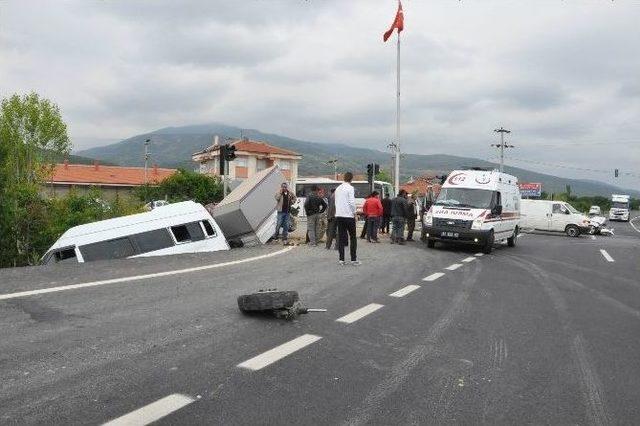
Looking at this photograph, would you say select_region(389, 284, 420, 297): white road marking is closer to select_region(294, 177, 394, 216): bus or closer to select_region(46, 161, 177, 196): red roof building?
select_region(294, 177, 394, 216): bus

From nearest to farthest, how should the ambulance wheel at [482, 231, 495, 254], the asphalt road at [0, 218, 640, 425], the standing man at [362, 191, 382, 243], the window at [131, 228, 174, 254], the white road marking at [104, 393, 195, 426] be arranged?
the white road marking at [104, 393, 195, 426] → the asphalt road at [0, 218, 640, 425] → the window at [131, 228, 174, 254] → the ambulance wheel at [482, 231, 495, 254] → the standing man at [362, 191, 382, 243]

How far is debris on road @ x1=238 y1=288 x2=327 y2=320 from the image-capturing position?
18.8ft

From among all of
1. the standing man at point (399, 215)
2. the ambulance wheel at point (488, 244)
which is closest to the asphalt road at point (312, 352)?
the ambulance wheel at point (488, 244)

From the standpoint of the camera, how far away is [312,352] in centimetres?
466

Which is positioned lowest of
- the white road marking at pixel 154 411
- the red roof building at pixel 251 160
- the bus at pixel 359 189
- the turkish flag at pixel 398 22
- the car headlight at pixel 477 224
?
the white road marking at pixel 154 411

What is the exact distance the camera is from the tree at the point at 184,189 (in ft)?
169

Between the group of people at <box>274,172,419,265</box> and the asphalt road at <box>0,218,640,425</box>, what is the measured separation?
7.12ft

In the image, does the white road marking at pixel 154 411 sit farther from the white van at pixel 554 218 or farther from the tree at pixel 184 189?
the tree at pixel 184 189

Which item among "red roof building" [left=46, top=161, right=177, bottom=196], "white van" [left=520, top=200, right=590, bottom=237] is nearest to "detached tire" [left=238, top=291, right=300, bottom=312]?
"white van" [left=520, top=200, right=590, bottom=237]

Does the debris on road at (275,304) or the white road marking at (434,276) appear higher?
the debris on road at (275,304)

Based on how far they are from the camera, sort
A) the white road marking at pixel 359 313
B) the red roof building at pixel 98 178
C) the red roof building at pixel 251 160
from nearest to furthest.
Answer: the white road marking at pixel 359 313
the red roof building at pixel 98 178
the red roof building at pixel 251 160

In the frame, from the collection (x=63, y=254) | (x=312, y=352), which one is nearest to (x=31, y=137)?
(x=63, y=254)

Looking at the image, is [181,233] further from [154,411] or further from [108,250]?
[154,411]

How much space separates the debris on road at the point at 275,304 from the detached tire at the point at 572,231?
1142 inches
